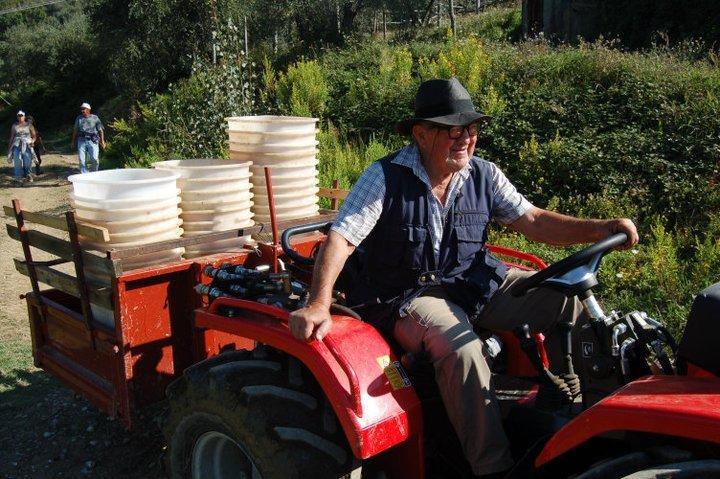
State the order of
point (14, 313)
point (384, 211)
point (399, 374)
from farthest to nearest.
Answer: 1. point (14, 313)
2. point (384, 211)
3. point (399, 374)

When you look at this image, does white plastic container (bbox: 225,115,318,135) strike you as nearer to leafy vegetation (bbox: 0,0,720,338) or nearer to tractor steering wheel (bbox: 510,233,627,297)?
tractor steering wheel (bbox: 510,233,627,297)

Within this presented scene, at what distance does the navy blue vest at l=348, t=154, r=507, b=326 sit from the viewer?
297cm

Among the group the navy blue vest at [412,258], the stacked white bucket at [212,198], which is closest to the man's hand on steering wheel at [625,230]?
the navy blue vest at [412,258]

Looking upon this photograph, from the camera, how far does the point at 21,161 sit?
18203 mm

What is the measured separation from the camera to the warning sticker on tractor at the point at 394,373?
103 inches

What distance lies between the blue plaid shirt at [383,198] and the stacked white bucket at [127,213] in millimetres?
1324

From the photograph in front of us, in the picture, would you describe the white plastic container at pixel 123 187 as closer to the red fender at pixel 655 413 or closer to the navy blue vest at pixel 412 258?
the navy blue vest at pixel 412 258

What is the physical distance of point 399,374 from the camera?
2656mm

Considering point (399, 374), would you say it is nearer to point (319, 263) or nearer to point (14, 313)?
point (319, 263)

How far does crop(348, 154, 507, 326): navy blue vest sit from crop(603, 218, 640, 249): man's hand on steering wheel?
0.49m

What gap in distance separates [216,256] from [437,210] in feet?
4.60

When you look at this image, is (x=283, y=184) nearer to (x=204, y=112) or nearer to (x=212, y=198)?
(x=212, y=198)

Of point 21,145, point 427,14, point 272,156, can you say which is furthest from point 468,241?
point 427,14

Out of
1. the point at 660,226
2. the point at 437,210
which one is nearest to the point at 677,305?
the point at 660,226
